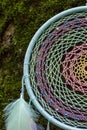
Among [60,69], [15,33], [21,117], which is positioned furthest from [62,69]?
[15,33]

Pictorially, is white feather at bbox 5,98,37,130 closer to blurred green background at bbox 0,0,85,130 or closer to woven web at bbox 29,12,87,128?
woven web at bbox 29,12,87,128

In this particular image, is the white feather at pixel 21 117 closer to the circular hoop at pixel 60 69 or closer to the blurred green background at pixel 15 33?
the circular hoop at pixel 60 69

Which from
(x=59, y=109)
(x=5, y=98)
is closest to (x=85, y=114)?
(x=59, y=109)

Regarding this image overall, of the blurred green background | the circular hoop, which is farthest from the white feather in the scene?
the blurred green background

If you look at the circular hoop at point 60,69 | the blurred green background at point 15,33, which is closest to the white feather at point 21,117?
the circular hoop at point 60,69

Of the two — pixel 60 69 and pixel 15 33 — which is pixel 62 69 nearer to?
pixel 60 69
